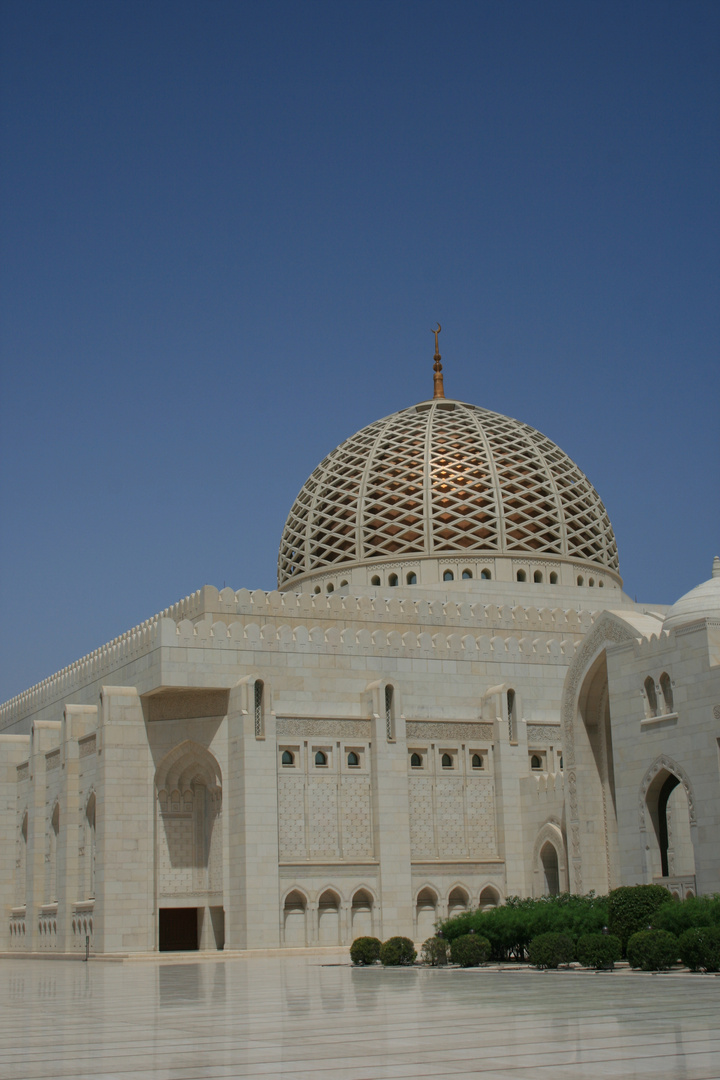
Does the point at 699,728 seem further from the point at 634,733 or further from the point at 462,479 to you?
the point at 462,479

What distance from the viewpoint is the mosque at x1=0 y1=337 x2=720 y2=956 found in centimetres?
2078

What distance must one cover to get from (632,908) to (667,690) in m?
5.17

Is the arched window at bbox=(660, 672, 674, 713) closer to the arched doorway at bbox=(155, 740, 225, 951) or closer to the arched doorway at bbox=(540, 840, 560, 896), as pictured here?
the arched doorway at bbox=(540, 840, 560, 896)

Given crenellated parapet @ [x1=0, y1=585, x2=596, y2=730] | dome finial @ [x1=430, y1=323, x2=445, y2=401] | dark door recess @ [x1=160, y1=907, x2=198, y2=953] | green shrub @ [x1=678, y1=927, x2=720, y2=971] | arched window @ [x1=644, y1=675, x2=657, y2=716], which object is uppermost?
dome finial @ [x1=430, y1=323, x2=445, y2=401]

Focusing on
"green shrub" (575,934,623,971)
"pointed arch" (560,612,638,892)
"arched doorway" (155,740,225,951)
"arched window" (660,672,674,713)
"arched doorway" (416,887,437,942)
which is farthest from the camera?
"arched doorway" (416,887,437,942)

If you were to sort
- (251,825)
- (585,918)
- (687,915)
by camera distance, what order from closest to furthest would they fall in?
(687,915)
(585,918)
(251,825)

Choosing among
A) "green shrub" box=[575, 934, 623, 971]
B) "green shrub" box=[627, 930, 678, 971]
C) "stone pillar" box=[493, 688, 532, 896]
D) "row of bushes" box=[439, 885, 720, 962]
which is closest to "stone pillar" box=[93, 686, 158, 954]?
"stone pillar" box=[493, 688, 532, 896]

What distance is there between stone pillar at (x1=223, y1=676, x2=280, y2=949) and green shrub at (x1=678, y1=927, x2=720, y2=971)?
11.0m

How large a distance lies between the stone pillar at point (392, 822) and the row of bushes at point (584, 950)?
20.6ft

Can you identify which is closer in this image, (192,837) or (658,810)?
(658,810)

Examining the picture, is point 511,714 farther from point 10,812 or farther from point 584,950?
point 10,812

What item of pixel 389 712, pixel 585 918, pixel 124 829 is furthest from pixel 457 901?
pixel 585 918

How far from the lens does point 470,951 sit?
16328 millimetres

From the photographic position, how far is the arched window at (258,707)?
78.6 ft
